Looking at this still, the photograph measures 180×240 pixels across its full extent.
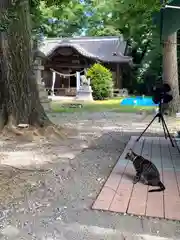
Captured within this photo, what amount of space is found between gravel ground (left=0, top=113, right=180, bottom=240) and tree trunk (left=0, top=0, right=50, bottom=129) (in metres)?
1.12

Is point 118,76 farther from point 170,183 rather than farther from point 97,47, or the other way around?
point 170,183

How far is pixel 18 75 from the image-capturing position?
21.3ft

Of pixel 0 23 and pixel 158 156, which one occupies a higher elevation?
pixel 0 23

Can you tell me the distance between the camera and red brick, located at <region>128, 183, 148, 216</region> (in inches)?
110

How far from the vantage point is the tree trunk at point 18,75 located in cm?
643

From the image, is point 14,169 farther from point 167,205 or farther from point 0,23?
point 167,205

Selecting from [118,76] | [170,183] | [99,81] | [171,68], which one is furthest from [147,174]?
[118,76]

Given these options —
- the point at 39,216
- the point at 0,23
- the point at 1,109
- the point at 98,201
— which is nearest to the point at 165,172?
the point at 98,201

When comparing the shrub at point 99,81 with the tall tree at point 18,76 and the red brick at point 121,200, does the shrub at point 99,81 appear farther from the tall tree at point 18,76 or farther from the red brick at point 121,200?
the red brick at point 121,200

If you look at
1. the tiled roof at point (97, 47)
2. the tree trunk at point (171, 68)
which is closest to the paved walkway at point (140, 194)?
the tree trunk at point (171, 68)

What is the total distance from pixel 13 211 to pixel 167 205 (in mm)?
1350

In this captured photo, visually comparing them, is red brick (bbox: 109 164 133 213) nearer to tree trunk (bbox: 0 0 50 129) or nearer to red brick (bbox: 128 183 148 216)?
red brick (bbox: 128 183 148 216)

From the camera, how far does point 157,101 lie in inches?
233

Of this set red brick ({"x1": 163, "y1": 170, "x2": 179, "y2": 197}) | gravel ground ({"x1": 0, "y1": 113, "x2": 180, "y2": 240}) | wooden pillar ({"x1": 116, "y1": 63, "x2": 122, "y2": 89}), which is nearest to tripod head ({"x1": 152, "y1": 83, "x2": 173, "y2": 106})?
gravel ground ({"x1": 0, "y1": 113, "x2": 180, "y2": 240})
